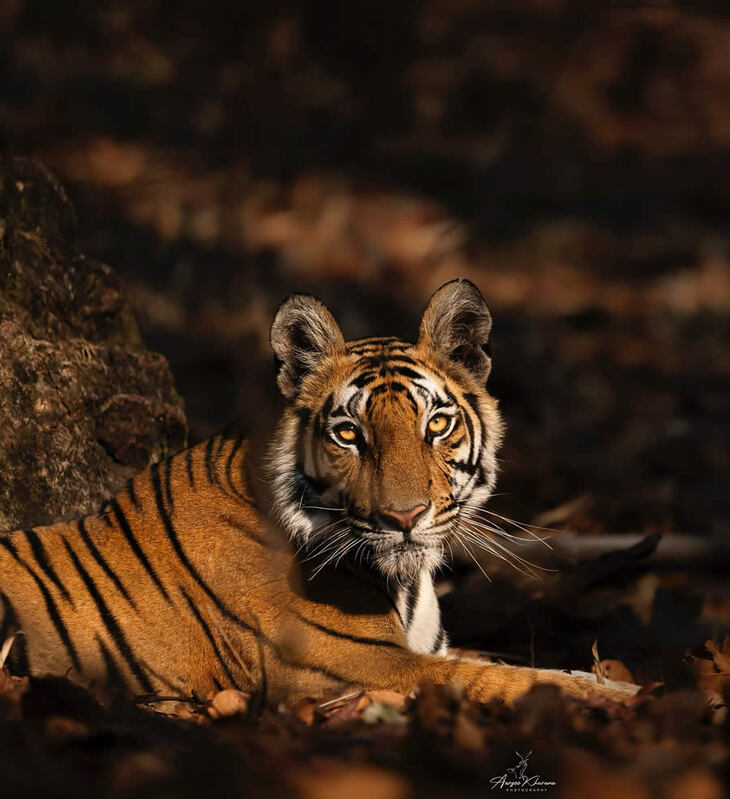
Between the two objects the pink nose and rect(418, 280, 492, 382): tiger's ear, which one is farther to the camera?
rect(418, 280, 492, 382): tiger's ear

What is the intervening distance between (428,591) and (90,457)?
1504mm

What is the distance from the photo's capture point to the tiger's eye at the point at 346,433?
13.0 feet

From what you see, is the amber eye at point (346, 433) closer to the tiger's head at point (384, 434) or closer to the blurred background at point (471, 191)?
the tiger's head at point (384, 434)

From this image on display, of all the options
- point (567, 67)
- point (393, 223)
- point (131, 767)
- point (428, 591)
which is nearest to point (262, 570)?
point (428, 591)

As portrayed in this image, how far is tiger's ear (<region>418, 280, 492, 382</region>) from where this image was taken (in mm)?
4098

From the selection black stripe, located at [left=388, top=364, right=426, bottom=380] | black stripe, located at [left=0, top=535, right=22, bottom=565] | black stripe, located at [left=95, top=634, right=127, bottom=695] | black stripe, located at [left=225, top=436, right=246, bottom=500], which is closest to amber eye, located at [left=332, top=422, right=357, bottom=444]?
black stripe, located at [left=388, top=364, right=426, bottom=380]

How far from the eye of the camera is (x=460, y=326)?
422 cm

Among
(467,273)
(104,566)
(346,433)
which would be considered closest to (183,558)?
(104,566)

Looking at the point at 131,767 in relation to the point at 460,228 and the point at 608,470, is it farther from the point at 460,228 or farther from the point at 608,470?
the point at 460,228

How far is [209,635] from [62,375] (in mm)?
1288

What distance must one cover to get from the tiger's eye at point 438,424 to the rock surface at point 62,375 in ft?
4.66

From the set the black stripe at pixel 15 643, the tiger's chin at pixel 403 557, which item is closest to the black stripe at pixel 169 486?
the black stripe at pixel 15 643

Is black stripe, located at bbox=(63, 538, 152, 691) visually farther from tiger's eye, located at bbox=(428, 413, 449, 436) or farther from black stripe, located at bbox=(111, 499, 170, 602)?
tiger's eye, located at bbox=(428, 413, 449, 436)

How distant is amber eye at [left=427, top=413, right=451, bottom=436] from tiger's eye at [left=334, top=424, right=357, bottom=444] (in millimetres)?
276
